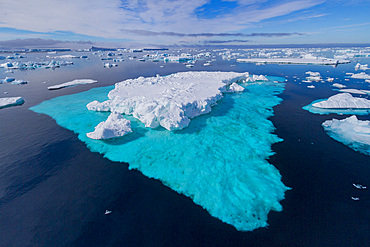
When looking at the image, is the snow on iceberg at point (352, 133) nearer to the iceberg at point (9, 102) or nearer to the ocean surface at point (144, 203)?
the ocean surface at point (144, 203)

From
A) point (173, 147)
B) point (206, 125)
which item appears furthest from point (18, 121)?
point (206, 125)

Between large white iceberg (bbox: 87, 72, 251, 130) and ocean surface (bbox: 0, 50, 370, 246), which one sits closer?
ocean surface (bbox: 0, 50, 370, 246)

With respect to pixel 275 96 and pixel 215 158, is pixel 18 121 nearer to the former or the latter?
pixel 215 158

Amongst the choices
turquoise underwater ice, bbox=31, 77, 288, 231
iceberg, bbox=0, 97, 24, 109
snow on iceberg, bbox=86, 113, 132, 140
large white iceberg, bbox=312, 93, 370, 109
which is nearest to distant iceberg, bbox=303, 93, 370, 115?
large white iceberg, bbox=312, 93, 370, 109

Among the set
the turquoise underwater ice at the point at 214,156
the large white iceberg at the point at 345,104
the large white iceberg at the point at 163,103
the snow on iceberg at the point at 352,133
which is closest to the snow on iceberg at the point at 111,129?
the turquoise underwater ice at the point at 214,156

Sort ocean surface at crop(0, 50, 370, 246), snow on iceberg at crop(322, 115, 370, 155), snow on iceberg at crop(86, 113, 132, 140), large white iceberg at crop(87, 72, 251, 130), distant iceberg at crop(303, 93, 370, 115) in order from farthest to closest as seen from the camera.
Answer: distant iceberg at crop(303, 93, 370, 115), large white iceberg at crop(87, 72, 251, 130), snow on iceberg at crop(86, 113, 132, 140), snow on iceberg at crop(322, 115, 370, 155), ocean surface at crop(0, 50, 370, 246)

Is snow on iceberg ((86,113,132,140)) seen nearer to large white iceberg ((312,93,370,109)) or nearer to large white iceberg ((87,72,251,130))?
large white iceberg ((87,72,251,130))
